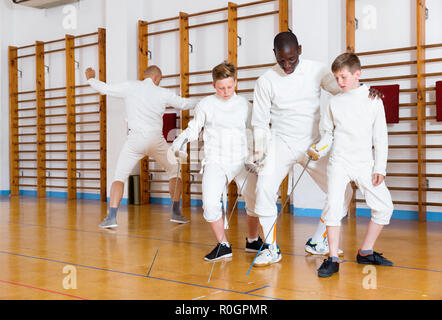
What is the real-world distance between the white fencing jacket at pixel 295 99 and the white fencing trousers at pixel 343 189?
33 cm

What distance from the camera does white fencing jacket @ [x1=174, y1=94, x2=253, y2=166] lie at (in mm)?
3098

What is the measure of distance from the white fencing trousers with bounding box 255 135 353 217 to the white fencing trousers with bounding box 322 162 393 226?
163mm

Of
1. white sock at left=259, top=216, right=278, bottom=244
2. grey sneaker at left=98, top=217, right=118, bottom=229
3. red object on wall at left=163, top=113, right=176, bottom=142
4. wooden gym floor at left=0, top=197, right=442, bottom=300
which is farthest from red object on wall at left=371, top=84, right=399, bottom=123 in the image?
grey sneaker at left=98, top=217, right=118, bottom=229

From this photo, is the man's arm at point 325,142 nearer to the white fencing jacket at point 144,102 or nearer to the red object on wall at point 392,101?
the white fencing jacket at point 144,102

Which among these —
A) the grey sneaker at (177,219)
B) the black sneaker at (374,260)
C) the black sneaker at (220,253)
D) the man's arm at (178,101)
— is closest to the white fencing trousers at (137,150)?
the man's arm at (178,101)

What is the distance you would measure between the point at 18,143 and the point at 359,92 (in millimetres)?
7446

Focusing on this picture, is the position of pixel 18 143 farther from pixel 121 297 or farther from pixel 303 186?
pixel 121 297

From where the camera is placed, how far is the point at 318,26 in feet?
17.1

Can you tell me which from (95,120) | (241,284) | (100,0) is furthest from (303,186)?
(100,0)

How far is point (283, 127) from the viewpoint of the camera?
9.97 feet

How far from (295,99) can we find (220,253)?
107cm

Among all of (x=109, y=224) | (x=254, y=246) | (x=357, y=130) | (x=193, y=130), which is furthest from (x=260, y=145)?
(x=109, y=224)

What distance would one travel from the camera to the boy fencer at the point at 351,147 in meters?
2.72

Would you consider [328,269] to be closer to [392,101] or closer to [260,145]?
[260,145]
